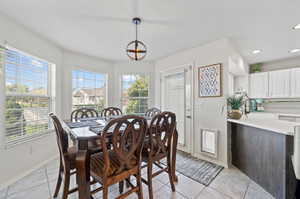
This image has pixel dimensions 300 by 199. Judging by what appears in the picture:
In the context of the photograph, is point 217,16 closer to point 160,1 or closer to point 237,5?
point 237,5

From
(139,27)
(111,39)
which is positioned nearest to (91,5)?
(139,27)

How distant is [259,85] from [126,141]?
4564mm

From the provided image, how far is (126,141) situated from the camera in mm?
1416

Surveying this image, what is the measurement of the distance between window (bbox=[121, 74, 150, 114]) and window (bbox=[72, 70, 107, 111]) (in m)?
0.64

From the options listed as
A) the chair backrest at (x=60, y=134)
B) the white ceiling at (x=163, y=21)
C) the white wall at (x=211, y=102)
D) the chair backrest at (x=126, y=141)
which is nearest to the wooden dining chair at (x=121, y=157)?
the chair backrest at (x=126, y=141)

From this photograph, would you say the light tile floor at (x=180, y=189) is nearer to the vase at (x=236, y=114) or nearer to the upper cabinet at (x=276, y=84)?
the vase at (x=236, y=114)

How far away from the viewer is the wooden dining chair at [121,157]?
123 cm

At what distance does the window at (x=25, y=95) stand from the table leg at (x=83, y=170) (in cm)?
176

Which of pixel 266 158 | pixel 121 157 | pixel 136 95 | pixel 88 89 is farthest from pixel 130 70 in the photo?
pixel 266 158

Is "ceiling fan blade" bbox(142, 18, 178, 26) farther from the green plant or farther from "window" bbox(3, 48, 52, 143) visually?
"window" bbox(3, 48, 52, 143)

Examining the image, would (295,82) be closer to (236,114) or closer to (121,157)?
(236,114)

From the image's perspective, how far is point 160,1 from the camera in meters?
1.66

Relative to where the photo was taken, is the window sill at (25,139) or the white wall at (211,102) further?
the white wall at (211,102)

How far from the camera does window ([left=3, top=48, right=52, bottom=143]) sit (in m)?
2.16
